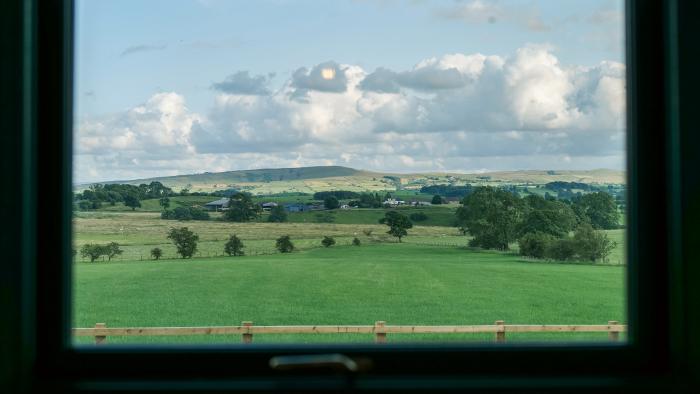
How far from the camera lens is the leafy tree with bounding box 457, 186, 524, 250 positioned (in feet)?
5.41

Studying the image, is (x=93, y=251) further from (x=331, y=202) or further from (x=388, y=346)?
(x=388, y=346)

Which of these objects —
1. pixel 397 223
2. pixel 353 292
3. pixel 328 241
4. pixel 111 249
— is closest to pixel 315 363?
pixel 111 249

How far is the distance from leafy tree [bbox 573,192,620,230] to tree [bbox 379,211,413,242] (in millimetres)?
462

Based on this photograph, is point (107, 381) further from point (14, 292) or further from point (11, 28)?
point (11, 28)

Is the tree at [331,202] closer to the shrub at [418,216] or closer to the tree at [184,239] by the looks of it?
the shrub at [418,216]

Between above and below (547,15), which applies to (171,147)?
below

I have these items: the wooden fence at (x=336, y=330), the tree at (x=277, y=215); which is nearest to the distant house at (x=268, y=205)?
the tree at (x=277, y=215)

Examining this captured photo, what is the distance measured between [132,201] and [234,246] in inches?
21.9

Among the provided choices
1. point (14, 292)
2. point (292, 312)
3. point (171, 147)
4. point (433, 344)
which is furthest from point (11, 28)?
point (292, 312)

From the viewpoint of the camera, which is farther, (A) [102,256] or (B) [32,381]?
(A) [102,256]

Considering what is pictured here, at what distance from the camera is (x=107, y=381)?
86 centimetres

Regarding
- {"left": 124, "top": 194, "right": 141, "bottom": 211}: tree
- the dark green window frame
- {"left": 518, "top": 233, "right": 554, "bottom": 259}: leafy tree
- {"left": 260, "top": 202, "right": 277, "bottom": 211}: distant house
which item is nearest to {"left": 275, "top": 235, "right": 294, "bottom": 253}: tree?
{"left": 260, "top": 202, "right": 277, "bottom": 211}: distant house

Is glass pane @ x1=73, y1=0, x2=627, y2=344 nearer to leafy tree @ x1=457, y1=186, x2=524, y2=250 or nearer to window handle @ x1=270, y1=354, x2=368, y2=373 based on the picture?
leafy tree @ x1=457, y1=186, x2=524, y2=250

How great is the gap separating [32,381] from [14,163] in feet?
0.92
